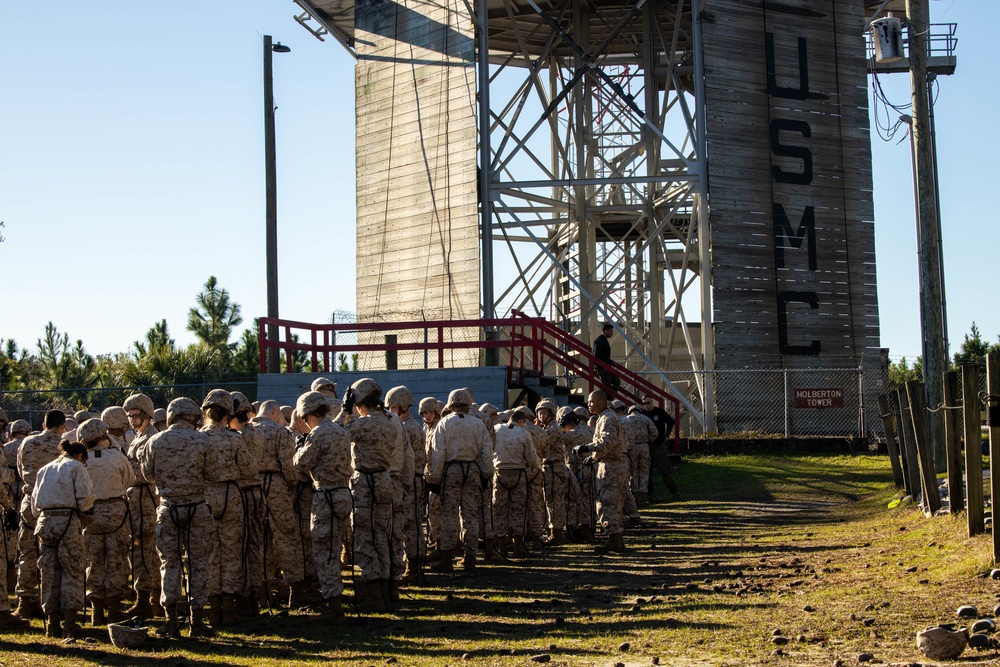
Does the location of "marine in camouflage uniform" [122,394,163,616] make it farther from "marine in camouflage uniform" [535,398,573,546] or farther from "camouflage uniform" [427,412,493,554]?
"marine in camouflage uniform" [535,398,573,546]

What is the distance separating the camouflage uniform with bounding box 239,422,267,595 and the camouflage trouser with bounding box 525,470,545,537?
16.6 ft

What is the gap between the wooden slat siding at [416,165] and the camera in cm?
3225

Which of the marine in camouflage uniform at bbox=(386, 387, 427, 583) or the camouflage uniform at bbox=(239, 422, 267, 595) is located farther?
the marine in camouflage uniform at bbox=(386, 387, 427, 583)

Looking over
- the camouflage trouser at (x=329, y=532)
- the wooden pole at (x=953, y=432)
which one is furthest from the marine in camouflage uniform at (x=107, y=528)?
the wooden pole at (x=953, y=432)

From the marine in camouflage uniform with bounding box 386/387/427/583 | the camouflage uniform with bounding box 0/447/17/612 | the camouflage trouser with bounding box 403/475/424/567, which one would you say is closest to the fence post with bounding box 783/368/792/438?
the marine in camouflage uniform with bounding box 386/387/427/583

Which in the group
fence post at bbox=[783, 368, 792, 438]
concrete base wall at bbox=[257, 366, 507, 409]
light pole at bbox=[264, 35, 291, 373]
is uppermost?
light pole at bbox=[264, 35, 291, 373]

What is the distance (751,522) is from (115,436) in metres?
10.1

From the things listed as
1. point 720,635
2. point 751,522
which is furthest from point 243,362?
point 720,635

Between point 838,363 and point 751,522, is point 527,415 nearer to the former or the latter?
point 751,522

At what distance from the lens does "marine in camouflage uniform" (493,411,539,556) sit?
1714 centimetres

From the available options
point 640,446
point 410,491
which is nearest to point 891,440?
point 640,446

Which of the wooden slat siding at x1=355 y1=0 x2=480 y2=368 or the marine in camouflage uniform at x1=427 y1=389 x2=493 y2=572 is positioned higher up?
the wooden slat siding at x1=355 y1=0 x2=480 y2=368

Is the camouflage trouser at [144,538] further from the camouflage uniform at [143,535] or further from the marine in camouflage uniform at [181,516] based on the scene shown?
the marine in camouflage uniform at [181,516]

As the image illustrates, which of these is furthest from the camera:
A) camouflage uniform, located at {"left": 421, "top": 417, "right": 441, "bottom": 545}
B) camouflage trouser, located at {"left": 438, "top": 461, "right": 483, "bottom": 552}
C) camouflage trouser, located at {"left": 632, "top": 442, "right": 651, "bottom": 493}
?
camouflage trouser, located at {"left": 632, "top": 442, "right": 651, "bottom": 493}
